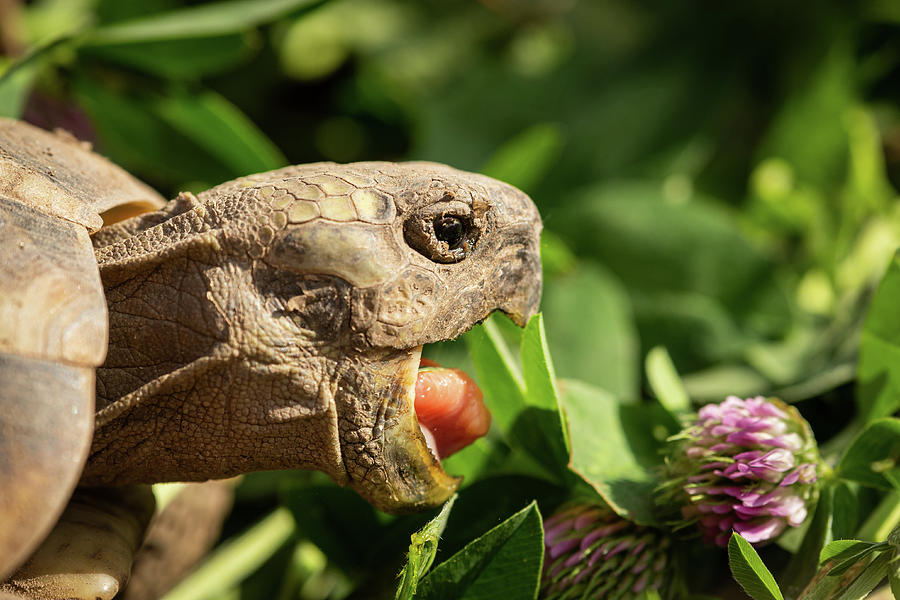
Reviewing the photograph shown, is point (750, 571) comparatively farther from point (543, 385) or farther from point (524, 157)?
point (524, 157)

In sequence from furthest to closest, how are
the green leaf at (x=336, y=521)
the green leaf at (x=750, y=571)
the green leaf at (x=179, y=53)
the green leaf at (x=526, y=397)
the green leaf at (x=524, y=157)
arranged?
the green leaf at (x=524, y=157)
the green leaf at (x=179, y=53)
the green leaf at (x=336, y=521)
the green leaf at (x=526, y=397)
the green leaf at (x=750, y=571)

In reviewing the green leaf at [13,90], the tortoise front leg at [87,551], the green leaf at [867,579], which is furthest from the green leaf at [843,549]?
the green leaf at [13,90]

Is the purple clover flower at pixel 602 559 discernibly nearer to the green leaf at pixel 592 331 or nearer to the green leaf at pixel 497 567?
the green leaf at pixel 497 567

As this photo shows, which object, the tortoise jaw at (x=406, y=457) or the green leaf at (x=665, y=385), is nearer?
the tortoise jaw at (x=406, y=457)

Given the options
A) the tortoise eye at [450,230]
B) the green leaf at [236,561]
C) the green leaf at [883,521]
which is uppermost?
the tortoise eye at [450,230]

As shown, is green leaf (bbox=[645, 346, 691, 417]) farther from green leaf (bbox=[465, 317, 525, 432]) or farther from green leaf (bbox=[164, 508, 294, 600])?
green leaf (bbox=[164, 508, 294, 600])

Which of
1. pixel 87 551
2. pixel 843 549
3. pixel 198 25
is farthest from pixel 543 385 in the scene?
pixel 198 25
